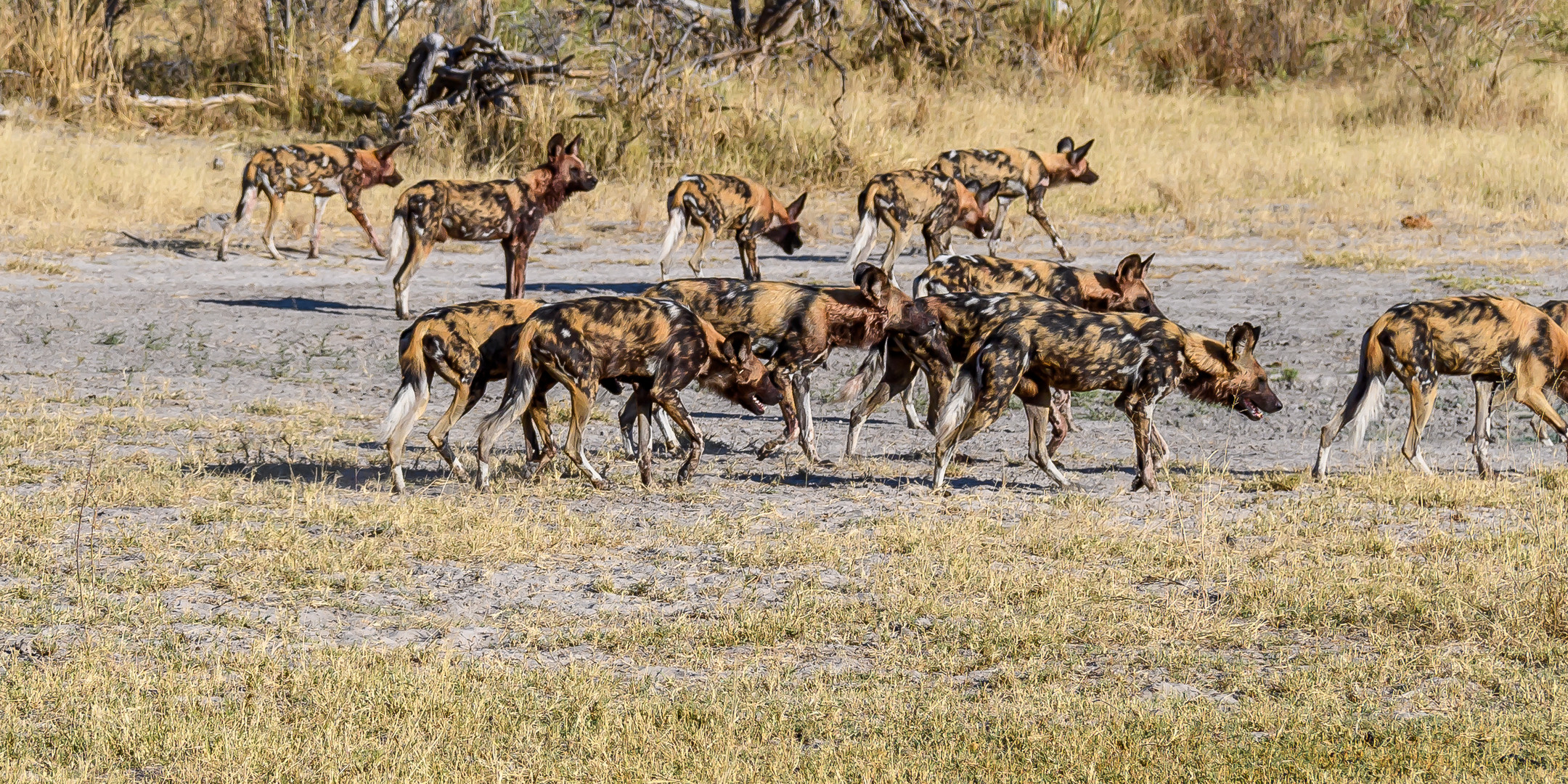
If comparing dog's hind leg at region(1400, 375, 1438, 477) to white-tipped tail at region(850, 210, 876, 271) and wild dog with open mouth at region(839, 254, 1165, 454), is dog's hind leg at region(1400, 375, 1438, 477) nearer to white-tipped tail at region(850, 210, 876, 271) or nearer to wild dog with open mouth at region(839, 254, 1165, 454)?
wild dog with open mouth at region(839, 254, 1165, 454)

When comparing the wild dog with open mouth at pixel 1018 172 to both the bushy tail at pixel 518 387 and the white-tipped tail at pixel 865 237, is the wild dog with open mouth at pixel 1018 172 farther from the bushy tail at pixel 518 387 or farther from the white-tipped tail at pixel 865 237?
the bushy tail at pixel 518 387

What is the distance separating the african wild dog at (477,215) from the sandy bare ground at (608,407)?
0.64 metres

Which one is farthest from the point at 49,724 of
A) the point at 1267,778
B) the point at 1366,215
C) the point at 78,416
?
the point at 1366,215

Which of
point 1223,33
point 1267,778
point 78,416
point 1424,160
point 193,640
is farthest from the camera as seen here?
point 1223,33

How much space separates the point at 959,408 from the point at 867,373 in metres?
1.37

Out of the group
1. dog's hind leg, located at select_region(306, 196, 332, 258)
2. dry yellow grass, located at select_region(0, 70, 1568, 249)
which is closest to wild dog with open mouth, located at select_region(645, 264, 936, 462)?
dog's hind leg, located at select_region(306, 196, 332, 258)

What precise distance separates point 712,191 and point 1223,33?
13.1 metres

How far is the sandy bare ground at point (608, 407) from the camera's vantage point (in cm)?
636

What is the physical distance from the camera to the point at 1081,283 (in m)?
10.1

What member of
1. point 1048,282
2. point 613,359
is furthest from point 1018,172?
point 613,359

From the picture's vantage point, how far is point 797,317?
911 centimetres

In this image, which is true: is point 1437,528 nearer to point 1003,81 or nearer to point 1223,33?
point 1003,81

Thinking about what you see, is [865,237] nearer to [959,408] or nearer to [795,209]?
[795,209]

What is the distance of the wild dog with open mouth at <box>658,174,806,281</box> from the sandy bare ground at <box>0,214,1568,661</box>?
108 centimetres
